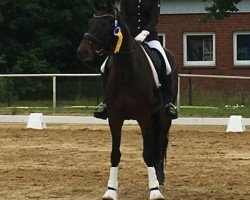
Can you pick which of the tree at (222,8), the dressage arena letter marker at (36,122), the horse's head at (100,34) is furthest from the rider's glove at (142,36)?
the tree at (222,8)

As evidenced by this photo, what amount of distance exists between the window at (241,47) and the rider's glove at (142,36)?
79.3 ft

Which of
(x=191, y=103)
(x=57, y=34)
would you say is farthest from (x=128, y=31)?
(x=57, y=34)

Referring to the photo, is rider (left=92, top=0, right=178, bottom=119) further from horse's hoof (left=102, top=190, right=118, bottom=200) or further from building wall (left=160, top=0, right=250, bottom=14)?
building wall (left=160, top=0, right=250, bottom=14)

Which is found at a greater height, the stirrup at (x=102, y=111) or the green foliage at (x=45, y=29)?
the green foliage at (x=45, y=29)

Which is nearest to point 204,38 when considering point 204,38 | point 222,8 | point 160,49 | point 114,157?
point 204,38

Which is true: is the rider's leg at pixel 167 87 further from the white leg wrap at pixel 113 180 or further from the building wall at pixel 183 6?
the building wall at pixel 183 6

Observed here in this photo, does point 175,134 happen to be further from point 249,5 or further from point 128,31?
point 249,5

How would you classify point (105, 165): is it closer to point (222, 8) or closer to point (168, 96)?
point (168, 96)

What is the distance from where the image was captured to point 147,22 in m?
10.2

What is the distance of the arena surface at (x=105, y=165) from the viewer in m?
A: 10.0

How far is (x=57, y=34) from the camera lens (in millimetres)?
40125

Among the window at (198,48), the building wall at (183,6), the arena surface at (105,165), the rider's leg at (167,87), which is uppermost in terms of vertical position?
the building wall at (183,6)

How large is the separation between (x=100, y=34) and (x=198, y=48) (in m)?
25.7

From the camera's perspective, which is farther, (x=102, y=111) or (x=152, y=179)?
(x=102, y=111)
